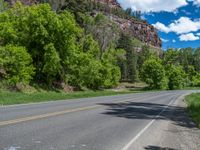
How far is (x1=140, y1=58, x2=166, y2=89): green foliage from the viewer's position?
3671 inches

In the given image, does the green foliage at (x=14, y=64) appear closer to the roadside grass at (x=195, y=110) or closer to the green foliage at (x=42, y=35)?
the green foliage at (x=42, y=35)

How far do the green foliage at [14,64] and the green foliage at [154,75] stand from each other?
65.1m

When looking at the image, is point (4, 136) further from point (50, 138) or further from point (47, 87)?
point (47, 87)

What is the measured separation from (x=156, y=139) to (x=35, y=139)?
4049mm

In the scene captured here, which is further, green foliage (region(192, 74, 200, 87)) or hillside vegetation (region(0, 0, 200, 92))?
green foliage (region(192, 74, 200, 87))

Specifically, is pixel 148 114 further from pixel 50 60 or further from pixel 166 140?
pixel 50 60

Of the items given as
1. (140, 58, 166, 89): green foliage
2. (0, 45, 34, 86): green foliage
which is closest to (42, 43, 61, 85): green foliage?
(0, 45, 34, 86): green foliage

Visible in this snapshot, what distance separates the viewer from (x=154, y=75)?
94.2m

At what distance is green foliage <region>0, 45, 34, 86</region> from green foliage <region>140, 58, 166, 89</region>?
6507cm

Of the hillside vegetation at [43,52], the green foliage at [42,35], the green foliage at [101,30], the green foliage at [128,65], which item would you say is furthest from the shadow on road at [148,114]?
the green foliage at [128,65]

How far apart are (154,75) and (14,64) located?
67.4 m

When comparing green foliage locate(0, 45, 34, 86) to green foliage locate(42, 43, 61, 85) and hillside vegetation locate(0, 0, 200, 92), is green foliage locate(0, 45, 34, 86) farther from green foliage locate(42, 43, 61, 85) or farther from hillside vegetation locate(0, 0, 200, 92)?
green foliage locate(42, 43, 61, 85)

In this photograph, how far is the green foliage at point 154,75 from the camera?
9325cm

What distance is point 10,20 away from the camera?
40531 mm
